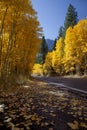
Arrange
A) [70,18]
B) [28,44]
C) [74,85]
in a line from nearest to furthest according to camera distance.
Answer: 1. [74,85]
2. [28,44]
3. [70,18]

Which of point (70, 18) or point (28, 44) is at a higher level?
point (70, 18)

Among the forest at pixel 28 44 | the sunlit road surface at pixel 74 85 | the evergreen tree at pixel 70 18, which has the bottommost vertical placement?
the sunlit road surface at pixel 74 85

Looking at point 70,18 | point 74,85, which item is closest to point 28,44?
point 74,85

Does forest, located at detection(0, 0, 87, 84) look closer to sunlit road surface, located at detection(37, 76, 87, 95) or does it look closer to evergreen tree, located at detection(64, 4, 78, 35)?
evergreen tree, located at detection(64, 4, 78, 35)

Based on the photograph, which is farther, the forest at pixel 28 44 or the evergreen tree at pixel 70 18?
the evergreen tree at pixel 70 18

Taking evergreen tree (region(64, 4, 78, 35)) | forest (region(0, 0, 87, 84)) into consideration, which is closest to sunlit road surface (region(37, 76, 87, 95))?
forest (region(0, 0, 87, 84))

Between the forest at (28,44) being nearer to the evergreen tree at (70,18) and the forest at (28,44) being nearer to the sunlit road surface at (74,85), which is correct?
the evergreen tree at (70,18)

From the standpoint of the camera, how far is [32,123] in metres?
7.79

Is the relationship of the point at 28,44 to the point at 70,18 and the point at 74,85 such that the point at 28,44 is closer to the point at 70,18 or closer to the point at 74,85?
the point at 74,85

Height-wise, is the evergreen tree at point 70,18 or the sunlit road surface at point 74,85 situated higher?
the evergreen tree at point 70,18

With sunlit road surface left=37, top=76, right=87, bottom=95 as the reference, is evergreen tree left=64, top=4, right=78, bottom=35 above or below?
above

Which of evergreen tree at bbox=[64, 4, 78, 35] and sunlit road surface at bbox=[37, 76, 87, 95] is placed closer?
sunlit road surface at bbox=[37, 76, 87, 95]

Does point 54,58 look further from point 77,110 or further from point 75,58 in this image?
point 77,110

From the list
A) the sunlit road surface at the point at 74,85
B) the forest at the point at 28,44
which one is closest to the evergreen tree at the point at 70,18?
the forest at the point at 28,44
